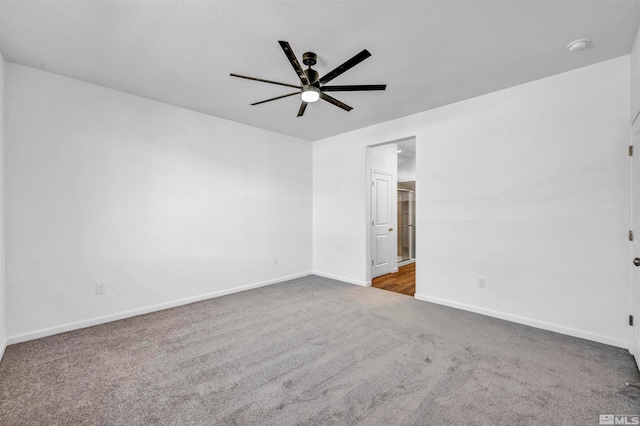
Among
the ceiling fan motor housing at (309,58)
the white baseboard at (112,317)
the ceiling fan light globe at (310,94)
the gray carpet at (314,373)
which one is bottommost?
the gray carpet at (314,373)

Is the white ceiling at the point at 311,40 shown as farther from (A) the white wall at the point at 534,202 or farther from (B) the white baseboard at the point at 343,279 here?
(B) the white baseboard at the point at 343,279

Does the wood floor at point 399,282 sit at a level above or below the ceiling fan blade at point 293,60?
below

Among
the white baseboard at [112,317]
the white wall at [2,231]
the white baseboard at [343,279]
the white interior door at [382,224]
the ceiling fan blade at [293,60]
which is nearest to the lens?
the ceiling fan blade at [293,60]

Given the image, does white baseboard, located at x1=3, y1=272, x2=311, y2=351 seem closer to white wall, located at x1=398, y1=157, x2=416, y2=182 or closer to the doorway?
the doorway

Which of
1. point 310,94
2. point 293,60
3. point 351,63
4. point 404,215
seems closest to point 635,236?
point 351,63

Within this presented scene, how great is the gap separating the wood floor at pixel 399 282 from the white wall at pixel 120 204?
2.07 meters

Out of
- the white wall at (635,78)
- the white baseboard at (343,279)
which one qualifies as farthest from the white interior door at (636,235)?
the white baseboard at (343,279)

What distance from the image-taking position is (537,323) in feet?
10.0

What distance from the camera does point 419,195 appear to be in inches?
159

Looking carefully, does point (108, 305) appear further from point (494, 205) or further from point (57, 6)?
point (494, 205)

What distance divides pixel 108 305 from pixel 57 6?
292 cm

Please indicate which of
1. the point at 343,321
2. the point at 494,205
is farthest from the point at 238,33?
the point at 494,205

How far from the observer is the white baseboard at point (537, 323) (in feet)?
8.71

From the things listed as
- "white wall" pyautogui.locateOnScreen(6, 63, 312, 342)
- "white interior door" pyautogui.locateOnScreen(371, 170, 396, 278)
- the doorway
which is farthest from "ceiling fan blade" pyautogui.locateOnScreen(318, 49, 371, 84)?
the doorway
